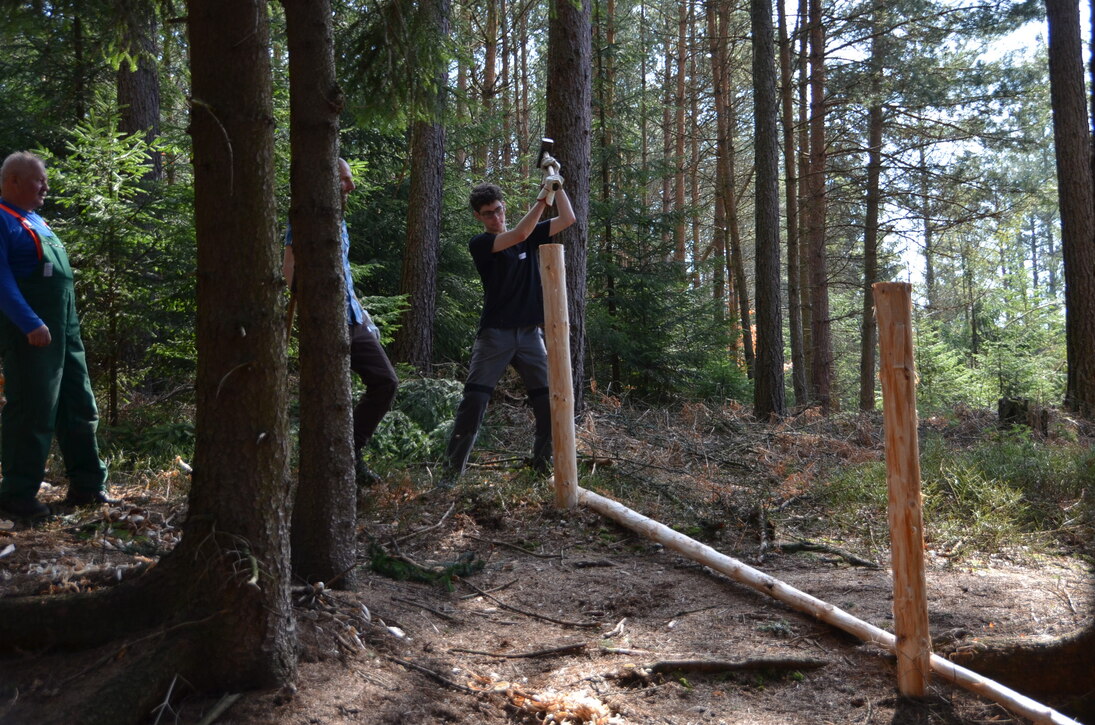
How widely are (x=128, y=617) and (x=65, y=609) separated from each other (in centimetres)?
23

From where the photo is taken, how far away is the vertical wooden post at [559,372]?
5914mm

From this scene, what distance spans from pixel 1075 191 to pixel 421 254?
9333 millimetres

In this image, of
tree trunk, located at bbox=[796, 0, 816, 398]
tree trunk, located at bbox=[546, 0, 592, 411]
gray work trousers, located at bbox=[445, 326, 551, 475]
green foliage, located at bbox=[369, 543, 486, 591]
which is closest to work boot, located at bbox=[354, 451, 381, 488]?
gray work trousers, located at bbox=[445, 326, 551, 475]

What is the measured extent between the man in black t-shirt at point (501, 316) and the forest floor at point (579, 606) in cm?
57

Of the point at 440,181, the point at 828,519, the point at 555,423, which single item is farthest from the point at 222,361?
the point at 440,181

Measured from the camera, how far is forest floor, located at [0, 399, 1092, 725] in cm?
315

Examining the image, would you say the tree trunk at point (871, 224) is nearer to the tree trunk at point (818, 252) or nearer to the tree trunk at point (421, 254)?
the tree trunk at point (818, 252)

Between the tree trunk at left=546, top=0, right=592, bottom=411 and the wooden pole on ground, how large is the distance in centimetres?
259

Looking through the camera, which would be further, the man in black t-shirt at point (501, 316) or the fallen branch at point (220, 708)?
the man in black t-shirt at point (501, 316)

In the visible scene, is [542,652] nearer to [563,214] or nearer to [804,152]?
[563,214]

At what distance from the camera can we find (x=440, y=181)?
10430 mm

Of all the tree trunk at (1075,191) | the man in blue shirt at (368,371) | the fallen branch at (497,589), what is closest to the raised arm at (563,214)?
the man in blue shirt at (368,371)

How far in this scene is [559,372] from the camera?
235 inches

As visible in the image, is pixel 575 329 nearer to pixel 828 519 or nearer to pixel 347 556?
pixel 828 519
